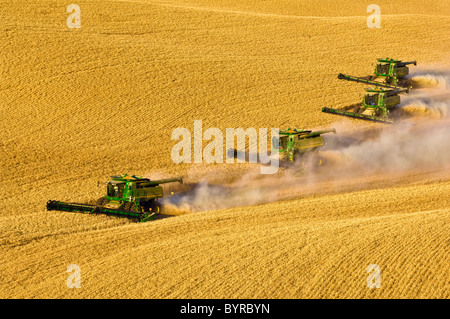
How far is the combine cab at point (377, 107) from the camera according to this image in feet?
137

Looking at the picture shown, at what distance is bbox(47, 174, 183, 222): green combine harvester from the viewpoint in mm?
29547

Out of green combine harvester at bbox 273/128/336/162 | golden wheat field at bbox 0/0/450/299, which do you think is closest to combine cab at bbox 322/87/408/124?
golden wheat field at bbox 0/0/450/299

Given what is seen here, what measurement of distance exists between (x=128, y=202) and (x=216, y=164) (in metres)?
7.66

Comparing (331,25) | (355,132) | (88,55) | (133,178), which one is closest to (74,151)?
(133,178)

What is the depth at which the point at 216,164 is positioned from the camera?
36.7 meters

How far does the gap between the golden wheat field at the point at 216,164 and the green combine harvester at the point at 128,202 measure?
425 millimetres

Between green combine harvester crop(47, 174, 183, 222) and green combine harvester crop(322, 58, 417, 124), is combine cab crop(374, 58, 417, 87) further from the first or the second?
green combine harvester crop(47, 174, 183, 222)

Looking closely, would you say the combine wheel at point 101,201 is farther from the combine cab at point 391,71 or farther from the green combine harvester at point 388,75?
the combine cab at point 391,71

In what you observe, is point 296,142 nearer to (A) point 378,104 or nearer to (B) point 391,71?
(A) point 378,104

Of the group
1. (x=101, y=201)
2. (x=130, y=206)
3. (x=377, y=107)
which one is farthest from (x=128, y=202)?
(x=377, y=107)

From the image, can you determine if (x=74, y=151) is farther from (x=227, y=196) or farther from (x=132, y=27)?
(x=132, y=27)

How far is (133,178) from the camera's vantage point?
98.2ft

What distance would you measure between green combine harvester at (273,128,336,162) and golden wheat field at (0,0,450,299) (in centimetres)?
109

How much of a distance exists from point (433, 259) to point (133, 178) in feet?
41.6
